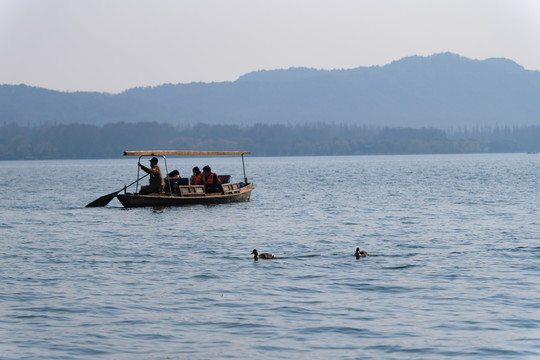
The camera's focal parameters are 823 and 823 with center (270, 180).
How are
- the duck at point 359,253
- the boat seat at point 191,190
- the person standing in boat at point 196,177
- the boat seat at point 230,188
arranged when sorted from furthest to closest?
the boat seat at point 230,188 → the person standing in boat at point 196,177 → the boat seat at point 191,190 → the duck at point 359,253

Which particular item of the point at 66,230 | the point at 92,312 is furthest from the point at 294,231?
the point at 92,312

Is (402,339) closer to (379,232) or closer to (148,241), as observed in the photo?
(148,241)

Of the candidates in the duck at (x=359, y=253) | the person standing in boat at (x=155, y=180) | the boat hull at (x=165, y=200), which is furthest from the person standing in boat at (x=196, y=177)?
the duck at (x=359, y=253)

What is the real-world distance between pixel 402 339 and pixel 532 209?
33.0 m

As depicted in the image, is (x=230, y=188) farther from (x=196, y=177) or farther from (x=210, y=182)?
(x=196, y=177)

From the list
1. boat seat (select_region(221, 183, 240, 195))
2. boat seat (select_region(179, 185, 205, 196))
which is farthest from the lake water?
boat seat (select_region(221, 183, 240, 195))

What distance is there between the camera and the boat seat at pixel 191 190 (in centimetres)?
4106

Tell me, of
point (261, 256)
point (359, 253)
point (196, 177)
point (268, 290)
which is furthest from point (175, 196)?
point (268, 290)

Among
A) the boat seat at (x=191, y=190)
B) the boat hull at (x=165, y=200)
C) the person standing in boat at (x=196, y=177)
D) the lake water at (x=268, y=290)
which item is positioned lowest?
the lake water at (x=268, y=290)

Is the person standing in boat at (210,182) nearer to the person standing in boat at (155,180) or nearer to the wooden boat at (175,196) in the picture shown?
the wooden boat at (175,196)

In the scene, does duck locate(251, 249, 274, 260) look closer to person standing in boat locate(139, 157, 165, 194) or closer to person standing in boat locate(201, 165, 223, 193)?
person standing in boat locate(139, 157, 165, 194)

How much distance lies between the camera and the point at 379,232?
1281 inches

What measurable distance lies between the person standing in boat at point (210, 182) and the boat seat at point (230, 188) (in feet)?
2.23

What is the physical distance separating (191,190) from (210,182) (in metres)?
1.93
